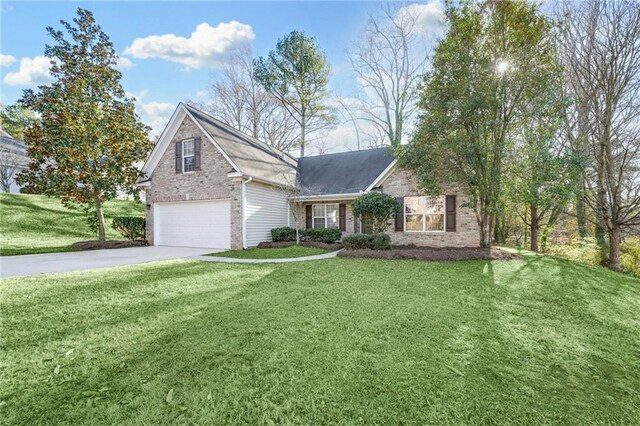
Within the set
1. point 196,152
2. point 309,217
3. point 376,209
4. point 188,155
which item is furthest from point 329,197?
point 188,155

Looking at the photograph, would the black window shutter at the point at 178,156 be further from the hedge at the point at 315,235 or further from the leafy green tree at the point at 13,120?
the leafy green tree at the point at 13,120

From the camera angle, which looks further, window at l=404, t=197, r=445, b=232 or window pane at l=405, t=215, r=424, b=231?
window pane at l=405, t=215, r=424, b=231

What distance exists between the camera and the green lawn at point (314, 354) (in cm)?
213

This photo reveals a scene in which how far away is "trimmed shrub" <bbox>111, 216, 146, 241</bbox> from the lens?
14.3m

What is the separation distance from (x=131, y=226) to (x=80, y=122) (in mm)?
5245

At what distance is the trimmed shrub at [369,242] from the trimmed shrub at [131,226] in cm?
1098

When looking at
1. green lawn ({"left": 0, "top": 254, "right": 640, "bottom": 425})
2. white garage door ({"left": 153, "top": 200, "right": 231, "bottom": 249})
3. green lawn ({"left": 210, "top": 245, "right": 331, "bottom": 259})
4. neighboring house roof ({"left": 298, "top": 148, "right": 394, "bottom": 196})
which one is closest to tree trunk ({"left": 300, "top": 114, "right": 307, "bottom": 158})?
neighboring house roof ({"left": 298, "top": 148, "right": 394, "bottom": 196})

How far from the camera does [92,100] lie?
12.2 metres

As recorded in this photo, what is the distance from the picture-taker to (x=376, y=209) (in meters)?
11.3

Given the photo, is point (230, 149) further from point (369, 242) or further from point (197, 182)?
point (369, 242)

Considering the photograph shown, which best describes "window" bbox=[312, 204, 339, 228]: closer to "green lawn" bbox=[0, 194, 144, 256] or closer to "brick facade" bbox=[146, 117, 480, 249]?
"brick facade" bbox=[146, 117, 480, 249]

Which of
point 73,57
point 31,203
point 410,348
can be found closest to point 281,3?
point 73,57

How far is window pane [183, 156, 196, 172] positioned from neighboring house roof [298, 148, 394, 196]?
532 centimetres

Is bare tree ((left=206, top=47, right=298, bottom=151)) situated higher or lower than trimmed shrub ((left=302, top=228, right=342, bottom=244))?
higher
